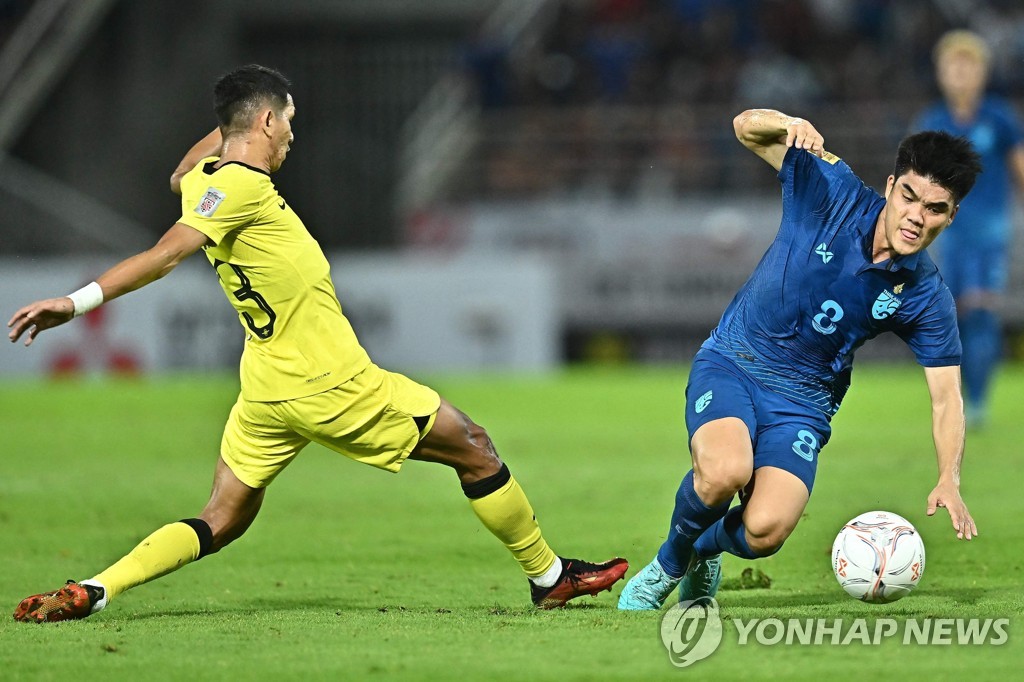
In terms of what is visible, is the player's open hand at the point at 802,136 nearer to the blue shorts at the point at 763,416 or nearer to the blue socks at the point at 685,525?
the blue shorts at the point at 763,416

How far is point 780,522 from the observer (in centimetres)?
535

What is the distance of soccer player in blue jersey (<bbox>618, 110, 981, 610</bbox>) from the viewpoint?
17.7 feet

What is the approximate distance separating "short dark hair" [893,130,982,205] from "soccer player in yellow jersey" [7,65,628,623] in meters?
1.86

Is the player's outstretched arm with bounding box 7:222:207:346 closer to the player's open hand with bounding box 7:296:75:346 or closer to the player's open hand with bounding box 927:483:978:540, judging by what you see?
the player's open hand with bounding box 7:296:75:346

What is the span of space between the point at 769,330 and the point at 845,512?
2.71 meters

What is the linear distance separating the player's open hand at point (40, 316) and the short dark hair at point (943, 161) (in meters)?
2.96

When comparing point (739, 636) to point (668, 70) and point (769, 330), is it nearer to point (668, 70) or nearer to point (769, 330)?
A: point (769, 330)

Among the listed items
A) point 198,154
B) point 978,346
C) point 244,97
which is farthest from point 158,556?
point 978,346

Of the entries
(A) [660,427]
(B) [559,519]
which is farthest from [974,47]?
(B) [559,519]

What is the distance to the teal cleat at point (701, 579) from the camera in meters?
5.68

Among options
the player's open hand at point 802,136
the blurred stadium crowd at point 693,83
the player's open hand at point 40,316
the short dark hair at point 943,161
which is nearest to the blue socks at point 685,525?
the player's open hand at point 802,136

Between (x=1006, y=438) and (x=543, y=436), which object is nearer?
(x=1006, y=438)

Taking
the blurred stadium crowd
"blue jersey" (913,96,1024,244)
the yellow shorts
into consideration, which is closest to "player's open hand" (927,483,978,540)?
the yellow shorts

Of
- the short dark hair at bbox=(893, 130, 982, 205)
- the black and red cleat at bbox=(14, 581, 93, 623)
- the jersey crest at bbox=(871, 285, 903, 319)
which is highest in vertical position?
the short dark hair at bbox=(893, 130, 982, 205)
